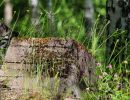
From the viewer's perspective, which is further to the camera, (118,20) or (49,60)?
(118,20)

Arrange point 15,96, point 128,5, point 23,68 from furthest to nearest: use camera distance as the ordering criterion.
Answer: point 128,5
point 23,68
point 15,96

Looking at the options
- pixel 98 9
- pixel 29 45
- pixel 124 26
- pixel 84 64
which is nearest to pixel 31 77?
pixel 29 45

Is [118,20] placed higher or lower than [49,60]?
higher

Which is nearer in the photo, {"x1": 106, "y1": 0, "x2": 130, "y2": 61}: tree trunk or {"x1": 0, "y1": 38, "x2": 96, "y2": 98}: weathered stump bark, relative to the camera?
{"x1": 0, "y1": 38, "x2": 96, "y2": 98}: weathered stump bark

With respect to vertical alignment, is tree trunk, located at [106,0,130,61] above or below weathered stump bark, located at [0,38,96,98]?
above

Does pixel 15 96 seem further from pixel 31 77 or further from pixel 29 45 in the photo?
pixel 29 45

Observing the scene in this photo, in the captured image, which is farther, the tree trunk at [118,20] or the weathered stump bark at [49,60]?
the tree trunk at [118,20]

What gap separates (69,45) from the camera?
5.30 metres

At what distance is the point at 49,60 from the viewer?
16.8 feet

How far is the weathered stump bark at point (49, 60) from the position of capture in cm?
495

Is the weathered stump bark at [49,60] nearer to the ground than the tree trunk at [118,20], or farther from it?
nearer to the ground

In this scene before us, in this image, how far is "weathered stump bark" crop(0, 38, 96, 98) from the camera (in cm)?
495

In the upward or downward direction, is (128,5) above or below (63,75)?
above

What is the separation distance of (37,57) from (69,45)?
40 centimetres
